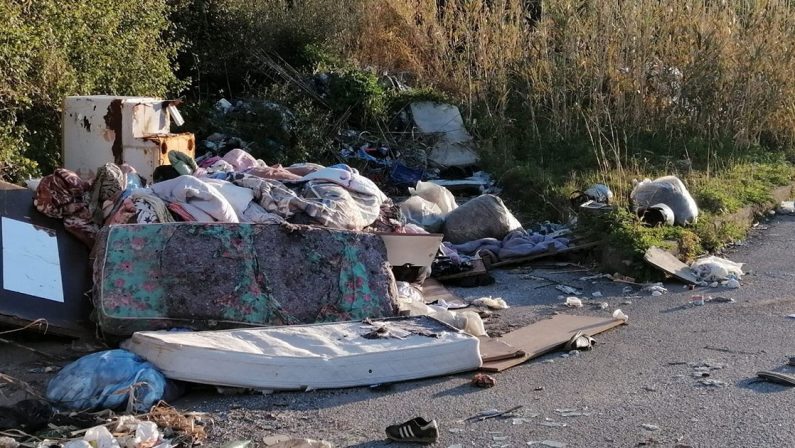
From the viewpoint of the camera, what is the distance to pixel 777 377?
5.48 metres

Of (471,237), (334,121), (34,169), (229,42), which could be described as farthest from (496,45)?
(34,169)

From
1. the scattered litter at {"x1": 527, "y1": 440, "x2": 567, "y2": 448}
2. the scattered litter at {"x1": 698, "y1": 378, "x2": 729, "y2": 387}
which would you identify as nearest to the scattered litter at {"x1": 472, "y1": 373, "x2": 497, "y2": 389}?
the scattered litter at {"x1": 527, "y1": 440, "x2": 567, "y2": 448}

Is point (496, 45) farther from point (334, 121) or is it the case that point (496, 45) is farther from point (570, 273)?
point (570, 273)

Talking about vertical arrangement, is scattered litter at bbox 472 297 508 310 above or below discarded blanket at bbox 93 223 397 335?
below

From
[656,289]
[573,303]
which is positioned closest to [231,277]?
[573,303]

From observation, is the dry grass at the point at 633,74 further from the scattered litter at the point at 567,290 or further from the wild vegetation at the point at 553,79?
the scattered litter at the point at 567,290

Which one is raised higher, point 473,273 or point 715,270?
point 715,270

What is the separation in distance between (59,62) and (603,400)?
5.83 metres

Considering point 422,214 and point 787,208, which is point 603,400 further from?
point 787,208

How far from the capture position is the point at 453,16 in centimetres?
1375

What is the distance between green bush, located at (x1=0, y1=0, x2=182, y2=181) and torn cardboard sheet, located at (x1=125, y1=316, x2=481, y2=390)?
131 inches

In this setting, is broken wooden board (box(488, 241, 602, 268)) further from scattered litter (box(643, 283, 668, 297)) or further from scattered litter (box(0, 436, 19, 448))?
scattered litter (box(0, 436, 19, 448))

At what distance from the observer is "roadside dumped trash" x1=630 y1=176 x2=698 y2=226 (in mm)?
9125

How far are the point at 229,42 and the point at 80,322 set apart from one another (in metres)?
7.31
